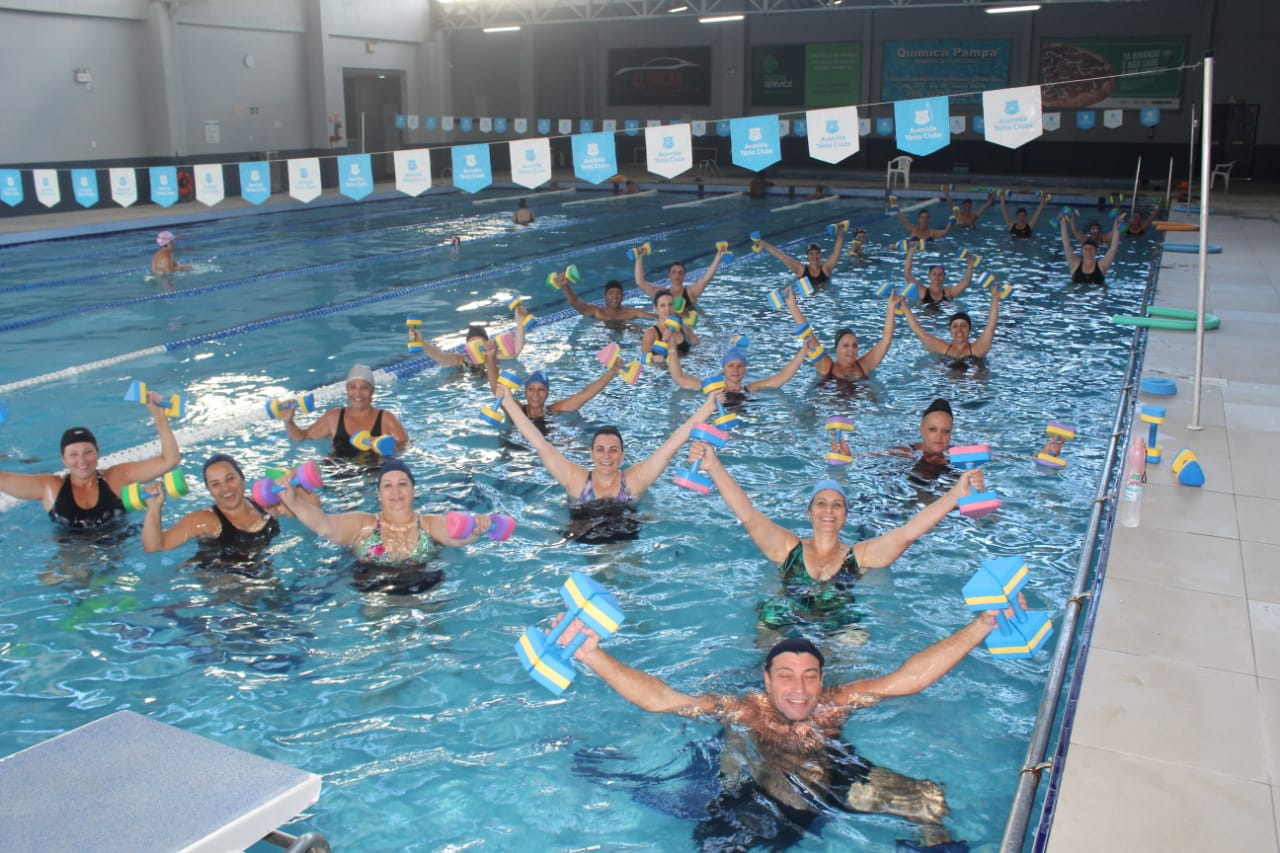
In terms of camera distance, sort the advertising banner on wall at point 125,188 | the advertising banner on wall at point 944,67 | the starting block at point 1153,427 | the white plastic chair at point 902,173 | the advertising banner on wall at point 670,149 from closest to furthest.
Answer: the starting block at point 1153,427
the advertising banner on wall at point 670,149
the advertising banner on wall at point 125,188
the white plastic chair at point 902,173
the advertising banner on wall at point 944,67

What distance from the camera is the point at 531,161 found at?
1220 centimetres

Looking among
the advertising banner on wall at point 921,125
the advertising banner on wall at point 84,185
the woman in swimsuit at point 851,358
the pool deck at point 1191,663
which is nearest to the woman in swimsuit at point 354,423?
the woman in swimsuit at point 851,358

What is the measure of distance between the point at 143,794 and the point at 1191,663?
3547 mm

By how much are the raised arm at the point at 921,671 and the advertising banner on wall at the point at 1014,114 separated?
26.5 ft

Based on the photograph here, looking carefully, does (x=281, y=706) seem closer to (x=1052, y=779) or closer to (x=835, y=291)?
(x=1052, y=779)

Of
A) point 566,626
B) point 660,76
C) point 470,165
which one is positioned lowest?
point 566,626

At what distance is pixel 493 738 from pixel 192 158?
Result: 20.7m

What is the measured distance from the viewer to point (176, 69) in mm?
21094

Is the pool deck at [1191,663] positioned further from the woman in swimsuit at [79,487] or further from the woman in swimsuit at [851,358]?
the woman in swimsuit at [79,487]

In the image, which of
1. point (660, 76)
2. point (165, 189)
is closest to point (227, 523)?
point (165, 189)

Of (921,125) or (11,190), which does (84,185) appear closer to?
(11,190)

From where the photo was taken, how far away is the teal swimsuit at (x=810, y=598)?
15.3 ft

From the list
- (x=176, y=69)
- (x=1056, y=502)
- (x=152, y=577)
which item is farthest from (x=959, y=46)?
(x=152, y=577)

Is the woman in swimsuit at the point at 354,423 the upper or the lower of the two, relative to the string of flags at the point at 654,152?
→ lower
